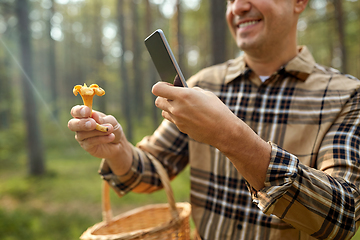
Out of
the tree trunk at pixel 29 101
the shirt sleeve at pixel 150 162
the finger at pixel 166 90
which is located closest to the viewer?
the finger at pixel 166 90

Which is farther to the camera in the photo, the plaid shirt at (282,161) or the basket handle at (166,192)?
the basket handle at (166,192)

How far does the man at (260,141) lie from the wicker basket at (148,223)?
0.45ft

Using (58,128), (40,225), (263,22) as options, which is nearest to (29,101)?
(40,225)

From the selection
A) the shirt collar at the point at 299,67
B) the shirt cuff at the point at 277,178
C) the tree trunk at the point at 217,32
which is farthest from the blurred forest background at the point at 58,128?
the shirt cuff at the point at 277,178

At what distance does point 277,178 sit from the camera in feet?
3.41

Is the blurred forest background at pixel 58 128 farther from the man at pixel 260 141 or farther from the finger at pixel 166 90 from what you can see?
the finger at pixel 166 90

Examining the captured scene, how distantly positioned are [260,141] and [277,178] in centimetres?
17

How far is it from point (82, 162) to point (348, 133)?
10054 millimetres

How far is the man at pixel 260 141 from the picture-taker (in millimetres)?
1036

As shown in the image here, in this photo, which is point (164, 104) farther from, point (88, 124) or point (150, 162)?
point (150, 162)

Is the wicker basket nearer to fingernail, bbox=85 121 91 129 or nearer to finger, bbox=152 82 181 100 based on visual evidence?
fingernail, bbox=85 121 91 129

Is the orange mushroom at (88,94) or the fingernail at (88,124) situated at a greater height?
the orange mushroom at (88,94)

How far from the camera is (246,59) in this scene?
1.89 meters

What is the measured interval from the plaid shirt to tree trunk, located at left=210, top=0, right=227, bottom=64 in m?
2.18
